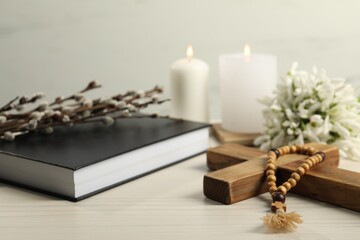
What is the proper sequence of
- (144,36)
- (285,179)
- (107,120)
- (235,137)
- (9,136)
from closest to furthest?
1. (285,179)
2. (9,136)
3. (107,120)
4. (235,137)
5. (144,36)

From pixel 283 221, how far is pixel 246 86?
51 centimetres

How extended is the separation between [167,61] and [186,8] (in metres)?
0.16

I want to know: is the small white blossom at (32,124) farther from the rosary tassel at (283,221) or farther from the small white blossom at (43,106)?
the rosary tassel at (283,221)

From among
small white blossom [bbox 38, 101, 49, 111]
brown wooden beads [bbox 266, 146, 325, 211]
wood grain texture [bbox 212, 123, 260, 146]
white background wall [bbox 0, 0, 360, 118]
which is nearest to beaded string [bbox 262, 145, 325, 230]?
brown wooden beads [bbox 266, 146, 325, 211]

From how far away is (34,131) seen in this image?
0.98 meters

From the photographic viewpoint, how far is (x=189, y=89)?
1.16 metres

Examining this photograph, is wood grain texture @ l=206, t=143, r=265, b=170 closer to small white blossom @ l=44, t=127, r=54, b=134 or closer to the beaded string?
the beaded string

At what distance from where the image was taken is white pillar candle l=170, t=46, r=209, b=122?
116cm

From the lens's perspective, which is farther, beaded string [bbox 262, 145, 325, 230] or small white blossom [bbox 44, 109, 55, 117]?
small white blossom [bbox 44, 109, 55, 117]

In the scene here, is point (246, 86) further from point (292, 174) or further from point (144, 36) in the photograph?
point (144, 36)

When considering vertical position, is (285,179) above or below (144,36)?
below

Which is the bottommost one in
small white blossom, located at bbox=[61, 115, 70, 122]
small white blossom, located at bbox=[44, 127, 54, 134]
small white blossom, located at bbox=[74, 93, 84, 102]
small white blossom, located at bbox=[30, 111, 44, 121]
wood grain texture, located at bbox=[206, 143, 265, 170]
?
wood grain texture, located at bbox=[206, 143, 265, 170]

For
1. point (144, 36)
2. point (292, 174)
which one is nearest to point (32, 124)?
point (292, 174)

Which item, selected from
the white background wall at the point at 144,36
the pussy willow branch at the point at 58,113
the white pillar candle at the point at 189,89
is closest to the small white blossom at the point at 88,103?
the pussy willow branch at the point at 58,113
